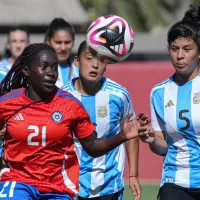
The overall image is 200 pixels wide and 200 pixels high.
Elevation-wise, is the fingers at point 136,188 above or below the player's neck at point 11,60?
below

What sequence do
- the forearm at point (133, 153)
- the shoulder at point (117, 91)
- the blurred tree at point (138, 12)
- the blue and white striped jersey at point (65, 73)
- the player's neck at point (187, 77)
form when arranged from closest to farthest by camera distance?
the player's neck at point (187, 77) → the forearm at point (133, 153) → the shoulder at point (117, 91) → the blue and white striped jersey at point (65, 73) → the blurred tree at point (138, 12)

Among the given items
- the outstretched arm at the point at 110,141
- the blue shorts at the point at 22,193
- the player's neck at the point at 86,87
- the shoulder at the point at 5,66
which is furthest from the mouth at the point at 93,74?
the shoulder at the point at 5,66

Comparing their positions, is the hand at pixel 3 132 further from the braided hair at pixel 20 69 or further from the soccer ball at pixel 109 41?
the soccer ball at pixel 109 41

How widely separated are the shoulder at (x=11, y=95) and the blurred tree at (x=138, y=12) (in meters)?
21.5

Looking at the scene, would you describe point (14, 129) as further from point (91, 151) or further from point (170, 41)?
point (170, 41)

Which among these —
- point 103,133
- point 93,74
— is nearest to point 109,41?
point 93,74

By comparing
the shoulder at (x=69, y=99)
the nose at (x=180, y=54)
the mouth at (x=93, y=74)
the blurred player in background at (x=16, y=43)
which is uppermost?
the blurred player in background at (x=16, y=43)

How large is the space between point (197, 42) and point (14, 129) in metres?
1.81

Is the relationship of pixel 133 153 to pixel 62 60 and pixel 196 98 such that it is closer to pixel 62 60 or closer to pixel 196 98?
pixel 196 98

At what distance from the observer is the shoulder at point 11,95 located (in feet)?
21.6

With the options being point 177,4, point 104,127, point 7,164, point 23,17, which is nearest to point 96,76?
point 104,127

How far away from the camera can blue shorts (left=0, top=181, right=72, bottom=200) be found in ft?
20.4

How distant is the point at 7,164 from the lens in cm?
653

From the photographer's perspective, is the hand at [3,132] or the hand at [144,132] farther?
the hand at [3,132]
